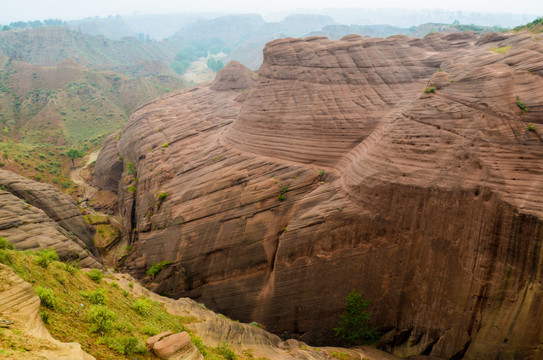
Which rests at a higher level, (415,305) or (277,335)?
(415,305)

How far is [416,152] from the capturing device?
63.0ft

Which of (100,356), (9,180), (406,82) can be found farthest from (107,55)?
(100,356)

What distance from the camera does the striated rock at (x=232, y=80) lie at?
166ft

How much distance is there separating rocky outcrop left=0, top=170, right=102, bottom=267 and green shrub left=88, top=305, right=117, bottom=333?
46.6 feet

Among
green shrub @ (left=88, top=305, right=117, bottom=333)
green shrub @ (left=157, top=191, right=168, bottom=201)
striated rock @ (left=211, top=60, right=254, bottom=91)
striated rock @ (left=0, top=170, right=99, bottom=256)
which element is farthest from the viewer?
striated rock @ (left=211, top=60, right=254, bottom=91)

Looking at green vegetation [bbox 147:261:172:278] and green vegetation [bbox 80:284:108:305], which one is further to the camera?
green vegetation [bbox 147:261:172:278]

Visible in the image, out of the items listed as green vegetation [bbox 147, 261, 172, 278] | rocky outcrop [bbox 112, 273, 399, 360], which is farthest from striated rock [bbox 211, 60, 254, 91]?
rocky outcrop [bbox 112, 273, 399, 360]

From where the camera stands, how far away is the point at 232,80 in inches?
2004

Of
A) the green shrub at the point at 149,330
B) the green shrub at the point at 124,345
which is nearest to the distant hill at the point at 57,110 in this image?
the green shrub at the point at 149,330

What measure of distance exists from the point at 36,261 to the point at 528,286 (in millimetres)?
22785

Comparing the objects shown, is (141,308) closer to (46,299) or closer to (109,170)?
(46,299)

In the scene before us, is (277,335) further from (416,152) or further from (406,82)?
(406,82)

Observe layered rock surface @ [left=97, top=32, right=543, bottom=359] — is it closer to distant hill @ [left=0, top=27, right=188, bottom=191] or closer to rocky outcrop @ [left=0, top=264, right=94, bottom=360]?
rocky outcrop @ [left=0, top=264, right=94, bottom=360]

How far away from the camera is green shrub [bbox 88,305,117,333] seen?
1158 centimetres
